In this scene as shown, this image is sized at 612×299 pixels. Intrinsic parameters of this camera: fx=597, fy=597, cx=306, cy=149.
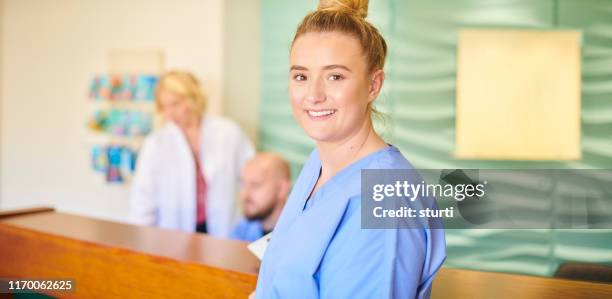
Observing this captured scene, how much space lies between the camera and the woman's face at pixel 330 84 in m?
1.00

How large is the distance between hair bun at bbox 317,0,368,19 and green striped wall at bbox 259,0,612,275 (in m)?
0.18

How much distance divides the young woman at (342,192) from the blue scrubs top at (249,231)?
1.22m

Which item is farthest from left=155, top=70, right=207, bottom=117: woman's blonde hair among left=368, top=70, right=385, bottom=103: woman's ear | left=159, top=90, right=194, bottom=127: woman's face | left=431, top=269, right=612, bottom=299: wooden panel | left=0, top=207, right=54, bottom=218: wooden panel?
left=368, top=70, right=385, bottom=103: woman's ear

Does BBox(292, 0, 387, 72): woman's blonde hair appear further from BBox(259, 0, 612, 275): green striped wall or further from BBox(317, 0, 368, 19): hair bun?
BBox(259, 0, 612, 275): green striped wall

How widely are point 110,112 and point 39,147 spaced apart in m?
0.92

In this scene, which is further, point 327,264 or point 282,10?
point 282,10

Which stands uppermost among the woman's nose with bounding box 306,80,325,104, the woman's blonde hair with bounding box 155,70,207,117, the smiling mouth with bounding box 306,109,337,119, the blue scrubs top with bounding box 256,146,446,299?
the woman's blonde hair with bounding box 155,70,207,117

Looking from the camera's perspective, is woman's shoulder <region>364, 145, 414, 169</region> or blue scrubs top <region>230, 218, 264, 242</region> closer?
woman's shoulder <region>364, 145, 414, 169</region>

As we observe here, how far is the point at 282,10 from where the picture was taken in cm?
359

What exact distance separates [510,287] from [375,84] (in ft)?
1.85

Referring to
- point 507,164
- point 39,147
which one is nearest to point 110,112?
point 39,147

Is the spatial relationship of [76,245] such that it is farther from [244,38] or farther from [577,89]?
[244,38]

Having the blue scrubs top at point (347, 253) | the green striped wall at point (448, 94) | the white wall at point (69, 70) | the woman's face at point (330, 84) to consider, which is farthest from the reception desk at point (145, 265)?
the white wall at point (69, 70)

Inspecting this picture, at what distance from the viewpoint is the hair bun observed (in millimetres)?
1063
